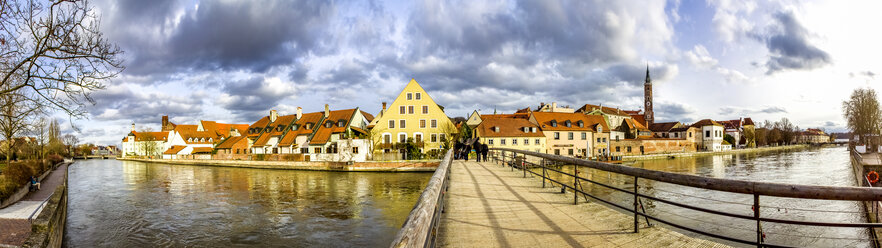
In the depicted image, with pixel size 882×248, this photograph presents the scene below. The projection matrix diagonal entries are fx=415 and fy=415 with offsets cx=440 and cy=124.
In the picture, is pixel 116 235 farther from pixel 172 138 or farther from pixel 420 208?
pixel 172 138

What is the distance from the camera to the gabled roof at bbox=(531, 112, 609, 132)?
2305 inches

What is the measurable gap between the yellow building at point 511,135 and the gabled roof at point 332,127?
1735cm

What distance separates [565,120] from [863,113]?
133 feet

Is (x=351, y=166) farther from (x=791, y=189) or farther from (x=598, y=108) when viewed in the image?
(x=598, y=108)

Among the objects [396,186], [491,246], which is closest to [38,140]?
[396,186]

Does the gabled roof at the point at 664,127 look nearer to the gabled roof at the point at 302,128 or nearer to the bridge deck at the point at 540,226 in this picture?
the gabled roof at the point at 302,128

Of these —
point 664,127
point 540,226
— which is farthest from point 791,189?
point 664,127

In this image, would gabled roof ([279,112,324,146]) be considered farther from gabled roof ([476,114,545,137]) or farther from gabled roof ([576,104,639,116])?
gabled roof ([576,104,639,116])

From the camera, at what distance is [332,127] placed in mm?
55250

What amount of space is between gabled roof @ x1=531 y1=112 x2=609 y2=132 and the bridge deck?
51759 mm

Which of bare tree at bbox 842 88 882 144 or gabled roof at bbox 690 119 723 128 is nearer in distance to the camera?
bare tree at bbox 842 88 882 144

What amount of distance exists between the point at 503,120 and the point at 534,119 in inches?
196

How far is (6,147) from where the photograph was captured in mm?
26641

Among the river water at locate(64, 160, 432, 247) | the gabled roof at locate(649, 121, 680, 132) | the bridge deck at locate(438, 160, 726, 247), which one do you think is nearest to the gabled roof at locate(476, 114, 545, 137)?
the river water at locate(64, 160, 432, 247)
